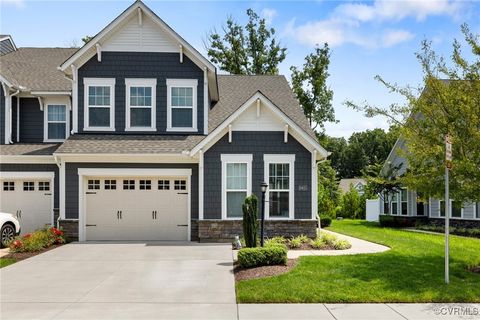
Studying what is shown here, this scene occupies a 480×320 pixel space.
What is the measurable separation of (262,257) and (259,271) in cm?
53

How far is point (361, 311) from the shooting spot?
8648 millimetres

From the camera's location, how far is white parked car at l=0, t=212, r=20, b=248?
1612cm

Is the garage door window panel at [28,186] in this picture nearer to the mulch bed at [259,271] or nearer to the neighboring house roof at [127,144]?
the neighboring house roof at [127,144]

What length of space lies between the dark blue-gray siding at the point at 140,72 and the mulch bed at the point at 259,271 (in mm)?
8352

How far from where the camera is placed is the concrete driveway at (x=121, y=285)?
27.8 feet

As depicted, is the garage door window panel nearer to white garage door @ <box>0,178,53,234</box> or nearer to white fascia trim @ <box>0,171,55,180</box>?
white garage door @ <box>0,178,53,234</box>

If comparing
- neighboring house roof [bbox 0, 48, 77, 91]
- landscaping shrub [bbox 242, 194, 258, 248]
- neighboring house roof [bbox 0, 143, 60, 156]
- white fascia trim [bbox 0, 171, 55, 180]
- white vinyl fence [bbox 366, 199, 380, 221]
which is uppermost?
neighboring house roof [bbox 0, 48, 77, 91]

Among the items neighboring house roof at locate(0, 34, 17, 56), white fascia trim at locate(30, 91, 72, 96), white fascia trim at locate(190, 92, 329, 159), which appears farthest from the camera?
neighboring house roof at locate(0, 34, 17, 56)

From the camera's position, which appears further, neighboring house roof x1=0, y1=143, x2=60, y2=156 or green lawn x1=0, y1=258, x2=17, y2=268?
neighboring house roof x1=0, y1=143, x2=60, y2=156

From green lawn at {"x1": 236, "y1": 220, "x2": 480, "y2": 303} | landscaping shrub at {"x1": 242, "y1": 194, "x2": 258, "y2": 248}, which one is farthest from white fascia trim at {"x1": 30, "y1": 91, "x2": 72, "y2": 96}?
green lawn at {"x1": 236, "y1": 220, "x2": 480, "y2": 303}

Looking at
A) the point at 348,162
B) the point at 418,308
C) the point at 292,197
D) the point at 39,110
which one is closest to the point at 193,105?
the point at 292,197

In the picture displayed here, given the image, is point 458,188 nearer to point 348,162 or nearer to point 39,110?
point 39,110

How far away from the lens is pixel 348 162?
276ft

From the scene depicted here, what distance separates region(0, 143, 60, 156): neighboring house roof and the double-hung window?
0.49 metres
